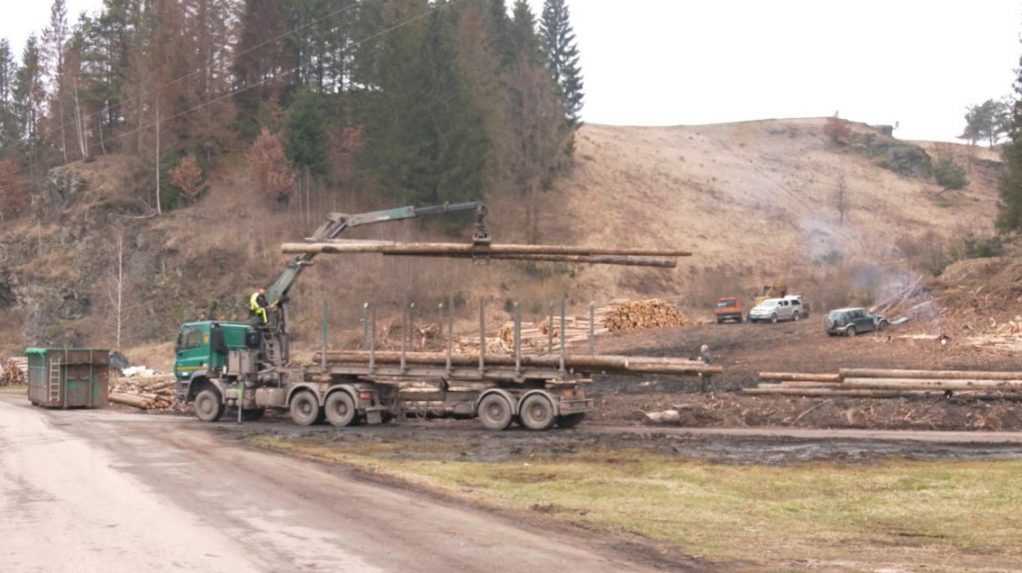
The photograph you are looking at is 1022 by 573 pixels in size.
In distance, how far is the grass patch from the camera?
13625 mm

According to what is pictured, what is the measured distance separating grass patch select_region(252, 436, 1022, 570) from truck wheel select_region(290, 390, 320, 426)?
7.23 metres

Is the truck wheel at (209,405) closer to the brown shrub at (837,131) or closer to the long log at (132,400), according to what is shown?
the long log at (132,400)

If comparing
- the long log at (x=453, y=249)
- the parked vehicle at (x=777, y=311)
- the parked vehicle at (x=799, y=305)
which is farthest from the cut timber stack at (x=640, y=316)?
the long log at (x=453, y=249)

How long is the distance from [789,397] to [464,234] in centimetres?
3830

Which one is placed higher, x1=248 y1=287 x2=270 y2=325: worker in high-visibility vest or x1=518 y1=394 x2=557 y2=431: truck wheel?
x1=248 y1=287 x2=270 y2=325: worker in high-visibility vest

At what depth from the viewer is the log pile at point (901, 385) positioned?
105 feet

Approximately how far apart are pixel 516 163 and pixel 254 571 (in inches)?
2847

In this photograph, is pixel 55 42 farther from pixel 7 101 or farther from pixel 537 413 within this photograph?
pixel 537 413

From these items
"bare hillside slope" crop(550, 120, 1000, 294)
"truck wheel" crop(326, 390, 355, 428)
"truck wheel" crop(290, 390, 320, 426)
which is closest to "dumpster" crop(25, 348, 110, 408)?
"truck wheel" crop(290, 390, 320, 426)

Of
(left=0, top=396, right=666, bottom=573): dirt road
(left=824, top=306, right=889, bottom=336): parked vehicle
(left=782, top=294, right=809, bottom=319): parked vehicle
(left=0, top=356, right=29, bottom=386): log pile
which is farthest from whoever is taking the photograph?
(left=782, top=294, right=809, bottom=319): parked vehicle

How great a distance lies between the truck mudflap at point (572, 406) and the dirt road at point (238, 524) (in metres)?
8.73

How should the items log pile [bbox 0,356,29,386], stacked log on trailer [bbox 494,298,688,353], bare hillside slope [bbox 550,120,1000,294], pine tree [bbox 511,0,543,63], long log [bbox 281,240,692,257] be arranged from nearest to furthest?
long log [bbox 281,240,692,257], stacked log on trailer [bbox 494,298,688,353], log pile [bbox 0,356,29,386], bare hillside slope [bbox 550,120,1000,294], pine tree [bbox 511,0,543,63]

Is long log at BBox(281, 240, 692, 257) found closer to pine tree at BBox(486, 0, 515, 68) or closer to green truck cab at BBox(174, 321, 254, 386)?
green truck cab at BBox(174, 321, 254, 386)

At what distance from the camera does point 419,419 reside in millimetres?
33094
